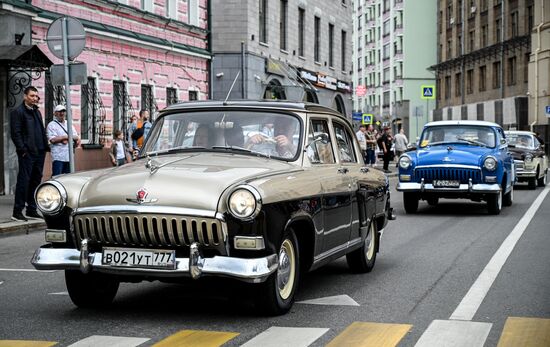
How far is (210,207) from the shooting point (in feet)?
22.5

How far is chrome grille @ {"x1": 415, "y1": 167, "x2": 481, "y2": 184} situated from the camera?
17.4 metres

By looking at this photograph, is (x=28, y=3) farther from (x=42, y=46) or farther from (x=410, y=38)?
(x=410, y=38)

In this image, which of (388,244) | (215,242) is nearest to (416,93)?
(388,244)

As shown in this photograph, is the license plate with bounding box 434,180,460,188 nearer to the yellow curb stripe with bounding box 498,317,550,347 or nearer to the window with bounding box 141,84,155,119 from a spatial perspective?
the yellow curb stripe with bounding box 498,317,550,347

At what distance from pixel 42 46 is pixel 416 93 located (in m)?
78.4

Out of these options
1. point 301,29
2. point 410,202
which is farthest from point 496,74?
point 410,202

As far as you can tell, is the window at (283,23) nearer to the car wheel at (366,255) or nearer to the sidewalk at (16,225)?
the sidewalk at (16,225)

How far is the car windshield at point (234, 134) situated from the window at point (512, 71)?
189 feet

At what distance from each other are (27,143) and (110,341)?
9238mm

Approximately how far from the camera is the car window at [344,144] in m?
9.45

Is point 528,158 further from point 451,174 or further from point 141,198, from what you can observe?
point 141,198

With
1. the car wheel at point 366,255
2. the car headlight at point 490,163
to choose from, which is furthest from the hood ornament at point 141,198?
the car headlight at point 490,163

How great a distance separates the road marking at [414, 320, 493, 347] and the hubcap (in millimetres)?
1127

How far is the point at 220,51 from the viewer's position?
110 feet
